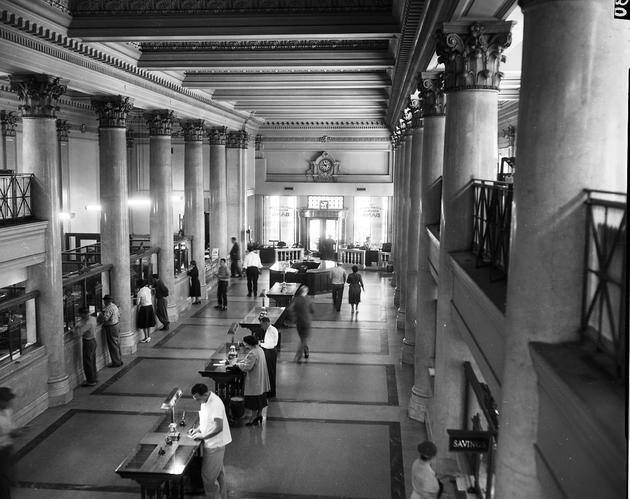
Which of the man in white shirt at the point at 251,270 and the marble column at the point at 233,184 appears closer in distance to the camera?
the man in white shirt at the point at 251,270

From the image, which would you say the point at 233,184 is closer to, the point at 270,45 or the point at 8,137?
the point at 8,137

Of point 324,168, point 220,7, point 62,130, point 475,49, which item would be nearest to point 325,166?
point 324,168

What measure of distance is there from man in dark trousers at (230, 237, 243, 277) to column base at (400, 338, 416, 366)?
1088 centimetres

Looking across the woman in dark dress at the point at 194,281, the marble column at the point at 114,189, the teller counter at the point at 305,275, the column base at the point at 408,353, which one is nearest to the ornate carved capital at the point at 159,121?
the marble column at the point at 114,189

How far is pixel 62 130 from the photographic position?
68.6 feet

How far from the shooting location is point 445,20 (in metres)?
7.11

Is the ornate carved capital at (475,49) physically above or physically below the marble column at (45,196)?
above

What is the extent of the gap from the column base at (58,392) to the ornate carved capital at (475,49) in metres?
8.10

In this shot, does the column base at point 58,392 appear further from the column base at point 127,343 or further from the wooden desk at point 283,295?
the wooden desk at point 283,295

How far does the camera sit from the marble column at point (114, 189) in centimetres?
1386

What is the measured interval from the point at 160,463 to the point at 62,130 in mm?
16499

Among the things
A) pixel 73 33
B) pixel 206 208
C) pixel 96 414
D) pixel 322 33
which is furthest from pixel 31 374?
pixel 206 208

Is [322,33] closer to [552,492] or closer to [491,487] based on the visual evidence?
[491,487]

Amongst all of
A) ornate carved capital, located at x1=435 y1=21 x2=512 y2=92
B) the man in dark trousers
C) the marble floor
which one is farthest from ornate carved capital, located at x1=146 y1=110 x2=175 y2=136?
ornate carved capital, located at x1=435 y1=21 x2=512 y2=92
